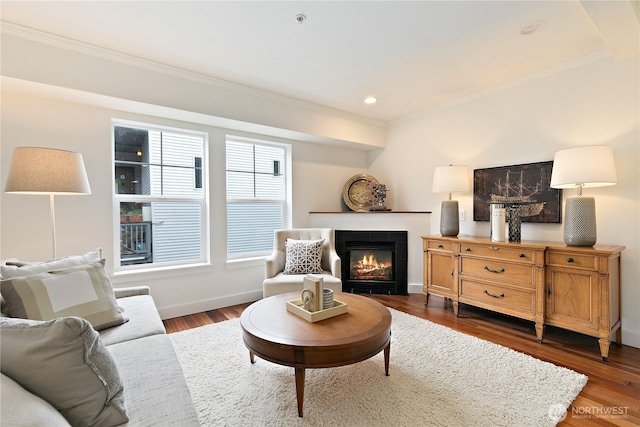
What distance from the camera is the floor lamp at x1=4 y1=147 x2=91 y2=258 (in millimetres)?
1938

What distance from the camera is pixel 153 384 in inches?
47.5

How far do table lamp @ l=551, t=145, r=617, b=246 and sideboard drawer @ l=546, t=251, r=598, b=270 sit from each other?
0.14 metres

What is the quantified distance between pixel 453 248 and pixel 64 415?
3226mm

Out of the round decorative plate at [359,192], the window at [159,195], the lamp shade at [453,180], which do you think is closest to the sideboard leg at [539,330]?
the lamp shade at [453,180]

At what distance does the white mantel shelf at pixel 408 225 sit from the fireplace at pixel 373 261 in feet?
0.23

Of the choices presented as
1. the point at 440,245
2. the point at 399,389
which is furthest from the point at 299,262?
the point at 399,389

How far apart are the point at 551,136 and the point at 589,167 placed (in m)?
0.74

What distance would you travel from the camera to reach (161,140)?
128 inches

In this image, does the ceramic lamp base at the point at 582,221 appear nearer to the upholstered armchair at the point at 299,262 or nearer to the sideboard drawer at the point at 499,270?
the sideboard drawer at the point at 499,270

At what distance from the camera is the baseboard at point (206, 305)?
3172mm

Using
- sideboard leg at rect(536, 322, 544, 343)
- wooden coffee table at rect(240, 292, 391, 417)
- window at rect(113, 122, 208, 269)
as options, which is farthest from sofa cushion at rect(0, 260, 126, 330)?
sideboard leg at rect(536, 322, 544, 343)

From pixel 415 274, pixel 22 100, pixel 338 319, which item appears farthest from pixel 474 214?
pixel 22 100

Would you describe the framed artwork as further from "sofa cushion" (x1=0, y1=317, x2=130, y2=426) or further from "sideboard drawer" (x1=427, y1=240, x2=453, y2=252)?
"sofa cushion" (x1=0, y1=317, x2=130, y2=426)

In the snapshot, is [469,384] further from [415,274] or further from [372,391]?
[415,274]
